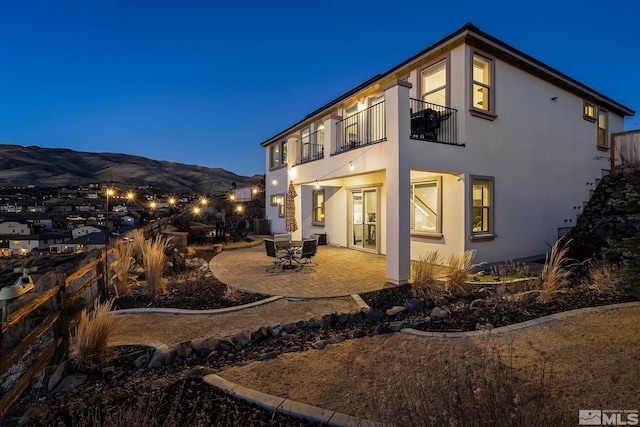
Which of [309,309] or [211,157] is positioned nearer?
[309,309]

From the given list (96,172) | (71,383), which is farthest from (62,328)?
(96,172)

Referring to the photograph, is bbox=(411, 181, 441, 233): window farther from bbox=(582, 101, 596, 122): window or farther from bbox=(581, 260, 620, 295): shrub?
bbox=(582, 101, 596, 122): window

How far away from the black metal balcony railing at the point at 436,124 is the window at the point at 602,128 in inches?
370

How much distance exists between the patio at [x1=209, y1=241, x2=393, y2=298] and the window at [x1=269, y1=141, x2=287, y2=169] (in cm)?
804

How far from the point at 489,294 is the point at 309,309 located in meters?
3.59

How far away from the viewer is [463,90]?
335 inches

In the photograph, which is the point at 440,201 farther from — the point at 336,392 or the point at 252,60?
the point at 252,60

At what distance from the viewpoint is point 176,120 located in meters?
66.6

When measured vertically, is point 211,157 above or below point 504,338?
above

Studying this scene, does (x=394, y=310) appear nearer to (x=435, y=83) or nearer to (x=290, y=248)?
(x=290, y=248)

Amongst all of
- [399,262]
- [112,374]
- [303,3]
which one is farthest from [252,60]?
[112,374]

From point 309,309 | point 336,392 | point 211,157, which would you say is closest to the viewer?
point 336,392

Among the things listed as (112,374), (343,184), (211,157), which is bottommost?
(112,374)

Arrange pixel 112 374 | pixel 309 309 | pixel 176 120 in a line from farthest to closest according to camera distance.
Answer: pixel 176 120 < pixel 309 309 < pixel 112 374
